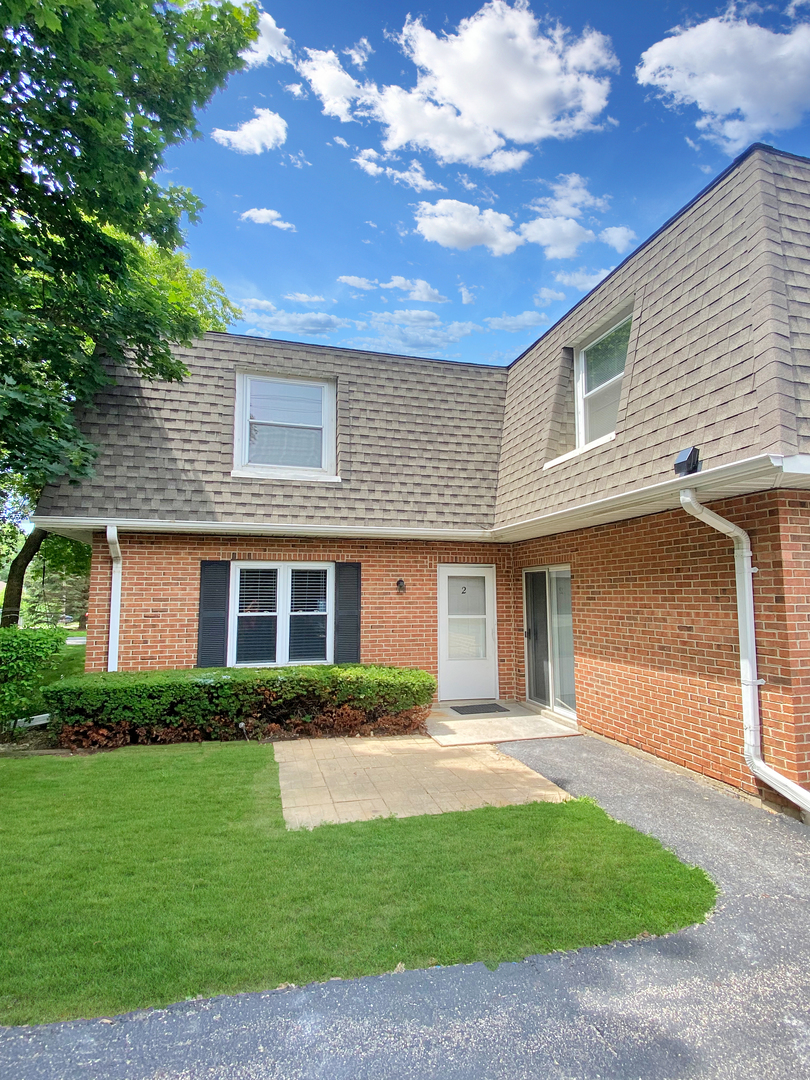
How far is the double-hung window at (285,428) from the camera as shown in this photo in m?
8.41

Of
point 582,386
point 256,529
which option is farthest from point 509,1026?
point 582,386

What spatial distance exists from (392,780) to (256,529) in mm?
3992

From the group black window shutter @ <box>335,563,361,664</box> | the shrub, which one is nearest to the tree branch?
the shrub

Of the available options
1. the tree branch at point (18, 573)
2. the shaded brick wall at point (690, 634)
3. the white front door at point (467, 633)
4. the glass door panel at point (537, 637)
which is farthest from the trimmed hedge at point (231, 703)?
the tree branch at point (18, 573)

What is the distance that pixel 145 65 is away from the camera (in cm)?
515

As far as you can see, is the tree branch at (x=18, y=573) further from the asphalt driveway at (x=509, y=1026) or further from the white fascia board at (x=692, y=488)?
the asphalt driveway at (x=509, y=1026)

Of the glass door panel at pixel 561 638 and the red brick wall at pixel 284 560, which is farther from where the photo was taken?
the glass door panel at pixel 561 638

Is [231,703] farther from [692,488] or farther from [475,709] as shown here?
[692,488]

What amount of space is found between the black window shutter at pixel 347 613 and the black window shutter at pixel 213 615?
1.61 metres

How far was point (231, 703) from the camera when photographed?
692 cm

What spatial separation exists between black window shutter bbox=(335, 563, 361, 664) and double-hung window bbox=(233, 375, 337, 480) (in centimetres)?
149

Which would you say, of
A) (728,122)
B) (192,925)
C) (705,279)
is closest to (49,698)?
(192,925)

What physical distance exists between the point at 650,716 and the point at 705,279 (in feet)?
14.7

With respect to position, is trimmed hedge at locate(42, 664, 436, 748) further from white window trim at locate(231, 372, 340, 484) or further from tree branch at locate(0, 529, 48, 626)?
tree branch at locate(0, 529, 48, 626)
